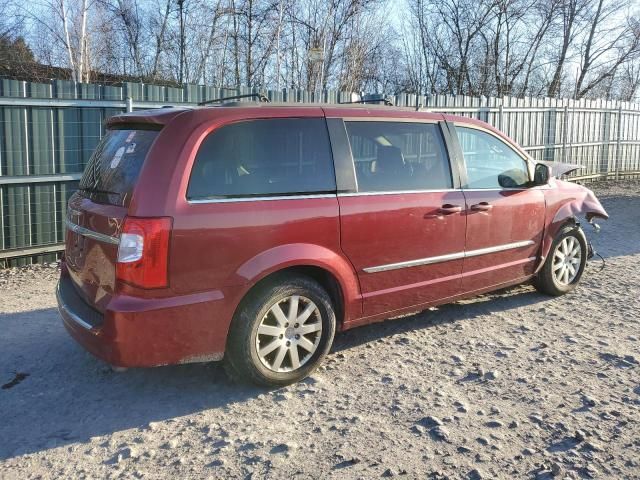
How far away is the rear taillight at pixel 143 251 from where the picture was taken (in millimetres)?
3246

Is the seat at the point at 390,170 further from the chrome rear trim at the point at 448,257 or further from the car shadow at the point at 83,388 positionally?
the car shadow at the point at 83,388

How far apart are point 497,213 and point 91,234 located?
323cm

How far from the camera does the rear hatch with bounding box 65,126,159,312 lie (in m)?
3.39

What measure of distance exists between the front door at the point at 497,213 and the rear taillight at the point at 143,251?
101 inches

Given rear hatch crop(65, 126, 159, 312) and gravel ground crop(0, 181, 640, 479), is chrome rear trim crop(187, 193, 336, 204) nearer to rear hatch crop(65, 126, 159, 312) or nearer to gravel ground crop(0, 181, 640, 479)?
rear hatch crop(65, 126, 159, 312)

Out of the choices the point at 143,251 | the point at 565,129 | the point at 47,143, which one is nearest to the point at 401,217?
the point at 143,251

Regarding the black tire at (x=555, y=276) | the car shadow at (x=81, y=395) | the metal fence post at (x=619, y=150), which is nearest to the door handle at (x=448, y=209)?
the black tire at (x=555, y=276)

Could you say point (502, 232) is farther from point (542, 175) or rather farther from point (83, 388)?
point (83, 388)

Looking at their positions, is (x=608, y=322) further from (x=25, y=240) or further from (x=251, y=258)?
(x=25, y=240)

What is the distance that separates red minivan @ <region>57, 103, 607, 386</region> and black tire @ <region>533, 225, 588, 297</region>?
3.05 ft

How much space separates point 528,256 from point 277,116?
2.82m

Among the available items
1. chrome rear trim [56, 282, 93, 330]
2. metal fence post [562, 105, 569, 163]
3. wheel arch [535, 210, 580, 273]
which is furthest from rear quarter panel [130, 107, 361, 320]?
metal fence post [562, 105, 569, 163]

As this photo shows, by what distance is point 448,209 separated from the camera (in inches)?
180

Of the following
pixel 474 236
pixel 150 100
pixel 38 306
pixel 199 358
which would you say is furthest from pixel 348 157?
pixel 150 100
